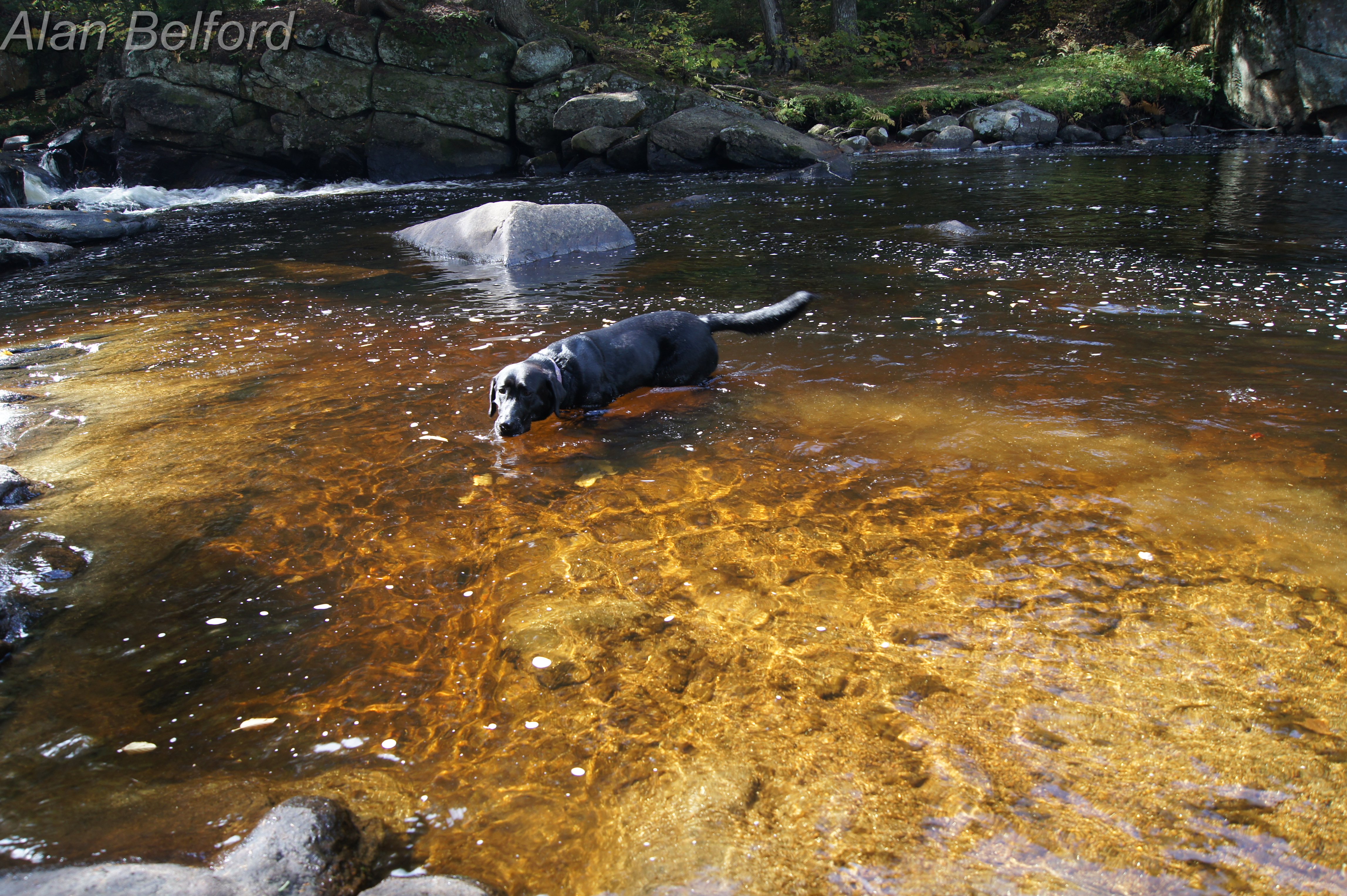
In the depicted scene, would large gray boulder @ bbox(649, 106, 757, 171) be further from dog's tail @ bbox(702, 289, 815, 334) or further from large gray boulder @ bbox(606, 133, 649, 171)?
dog's tail @ bbox(702, 289, 815, 334)

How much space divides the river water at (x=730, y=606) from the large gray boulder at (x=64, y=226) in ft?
29.6

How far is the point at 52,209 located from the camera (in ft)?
56.3

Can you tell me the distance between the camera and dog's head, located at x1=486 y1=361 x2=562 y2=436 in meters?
5.27

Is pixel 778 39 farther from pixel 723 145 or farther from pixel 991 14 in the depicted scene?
pixel 723 145

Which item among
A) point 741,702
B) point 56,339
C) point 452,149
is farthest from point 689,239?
point 452,149

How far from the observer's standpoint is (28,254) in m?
13.2

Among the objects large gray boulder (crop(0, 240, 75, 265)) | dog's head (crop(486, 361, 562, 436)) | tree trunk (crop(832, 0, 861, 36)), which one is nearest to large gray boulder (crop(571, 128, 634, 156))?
large gray boulder (crop(0, 240, 75, 265))

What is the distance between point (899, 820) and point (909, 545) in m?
1.70

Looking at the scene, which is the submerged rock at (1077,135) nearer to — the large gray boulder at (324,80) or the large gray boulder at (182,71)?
the large gray boulder at (324,80)

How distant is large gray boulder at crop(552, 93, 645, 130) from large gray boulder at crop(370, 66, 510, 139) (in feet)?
5.92

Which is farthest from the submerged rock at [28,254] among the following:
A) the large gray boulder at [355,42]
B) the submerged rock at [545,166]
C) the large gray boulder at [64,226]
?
the large gray boulder at [355,42]

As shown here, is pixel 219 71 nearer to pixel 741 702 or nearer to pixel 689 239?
pixel 689 239

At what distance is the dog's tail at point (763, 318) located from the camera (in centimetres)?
656

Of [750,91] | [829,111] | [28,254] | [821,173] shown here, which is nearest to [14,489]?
[28,254]
